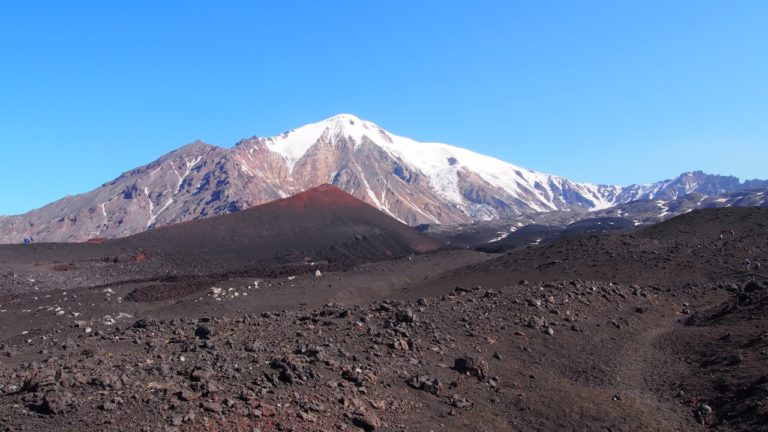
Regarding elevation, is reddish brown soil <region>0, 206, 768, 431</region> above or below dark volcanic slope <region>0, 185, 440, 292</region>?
below

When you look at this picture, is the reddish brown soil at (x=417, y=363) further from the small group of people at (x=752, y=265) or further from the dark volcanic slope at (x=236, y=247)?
the dark volcanic slope at (x=236, y=247)

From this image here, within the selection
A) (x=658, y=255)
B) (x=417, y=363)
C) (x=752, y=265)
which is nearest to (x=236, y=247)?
(x=658, y=255)

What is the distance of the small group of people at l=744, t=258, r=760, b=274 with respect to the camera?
91.6 ft

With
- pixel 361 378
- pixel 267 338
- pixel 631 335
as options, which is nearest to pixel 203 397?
pixel 361 378

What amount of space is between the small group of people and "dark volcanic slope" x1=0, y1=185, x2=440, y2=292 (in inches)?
1017

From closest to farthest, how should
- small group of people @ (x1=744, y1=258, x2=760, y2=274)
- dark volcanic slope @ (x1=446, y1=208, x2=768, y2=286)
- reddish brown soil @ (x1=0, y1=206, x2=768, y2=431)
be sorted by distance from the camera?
reddish brown soil @ (x1=0, y1=206, x2=768, y2=431), small group of people @ (x1=744, y1=258, x2=760, y2=274), dark volcanic slope @ (x1=446, y1=208, x2=768, y2=286)

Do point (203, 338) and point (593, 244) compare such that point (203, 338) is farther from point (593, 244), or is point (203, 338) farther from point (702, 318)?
point (593, 244)

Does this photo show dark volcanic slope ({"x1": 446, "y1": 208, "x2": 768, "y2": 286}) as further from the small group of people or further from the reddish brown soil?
the reddish brown soil

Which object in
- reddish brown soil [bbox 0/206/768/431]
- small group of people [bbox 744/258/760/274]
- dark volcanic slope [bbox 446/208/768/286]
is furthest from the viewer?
dark volcanic slope [bbox 446/208/768/286]

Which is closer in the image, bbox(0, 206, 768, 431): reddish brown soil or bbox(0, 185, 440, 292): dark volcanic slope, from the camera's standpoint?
bbox(0, 206, 768, 431): reddish brown soil

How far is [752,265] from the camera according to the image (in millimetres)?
28516

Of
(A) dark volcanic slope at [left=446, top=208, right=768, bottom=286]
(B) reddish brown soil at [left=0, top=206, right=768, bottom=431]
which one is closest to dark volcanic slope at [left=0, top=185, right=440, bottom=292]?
(A) dark volcanic slope at [left=446, top=208, right=768, bottom=286]

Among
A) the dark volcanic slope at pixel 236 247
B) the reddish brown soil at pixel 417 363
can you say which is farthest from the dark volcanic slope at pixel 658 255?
the dark volcanic slope at pixel 236 247

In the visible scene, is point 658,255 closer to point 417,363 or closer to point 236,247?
point 417,363
